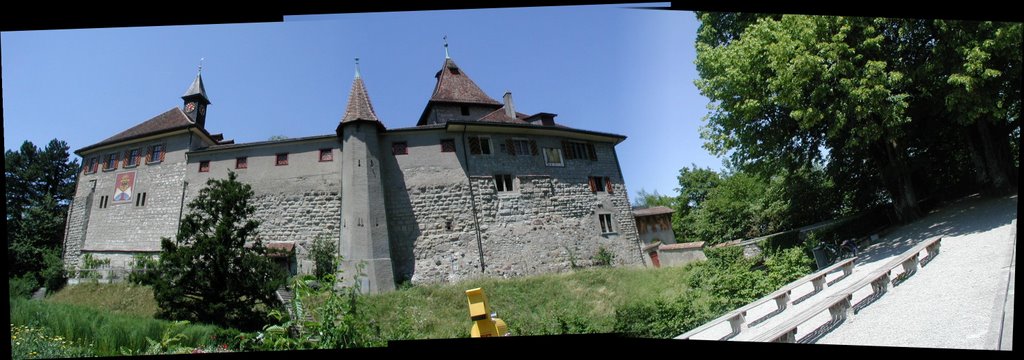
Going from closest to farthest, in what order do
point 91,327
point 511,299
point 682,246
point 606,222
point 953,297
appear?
point 91,327
point 953,297
point 511,299
point 682,246
point 606,222

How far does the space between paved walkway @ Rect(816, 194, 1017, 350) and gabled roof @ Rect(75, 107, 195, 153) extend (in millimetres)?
15163

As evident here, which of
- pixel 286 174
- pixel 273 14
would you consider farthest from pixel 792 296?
pixel 286 174

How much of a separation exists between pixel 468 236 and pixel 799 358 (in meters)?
10.4

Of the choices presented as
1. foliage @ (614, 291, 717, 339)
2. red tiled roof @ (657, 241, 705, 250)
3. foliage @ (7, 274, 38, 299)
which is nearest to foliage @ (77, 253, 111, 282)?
foliage @ (7, 274, 38, 299)

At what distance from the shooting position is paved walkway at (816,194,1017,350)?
11.9 ft

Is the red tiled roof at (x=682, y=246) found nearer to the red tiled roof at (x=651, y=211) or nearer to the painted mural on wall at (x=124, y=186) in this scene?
→ the red tiled roof at (x=651, y=211)

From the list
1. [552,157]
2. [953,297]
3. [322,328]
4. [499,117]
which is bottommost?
[953,297]

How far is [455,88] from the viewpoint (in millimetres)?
15305

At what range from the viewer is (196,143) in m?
12.4

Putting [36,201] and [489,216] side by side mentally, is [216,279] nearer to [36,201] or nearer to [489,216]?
[489,216]

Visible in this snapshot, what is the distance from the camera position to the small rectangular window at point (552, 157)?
43.0 ft

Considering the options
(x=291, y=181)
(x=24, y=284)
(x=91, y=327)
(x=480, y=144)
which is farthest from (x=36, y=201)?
(x=480, y=144)

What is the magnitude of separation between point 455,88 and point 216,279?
369 inches

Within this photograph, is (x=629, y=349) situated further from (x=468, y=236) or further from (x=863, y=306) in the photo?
(x=468, y=236)
